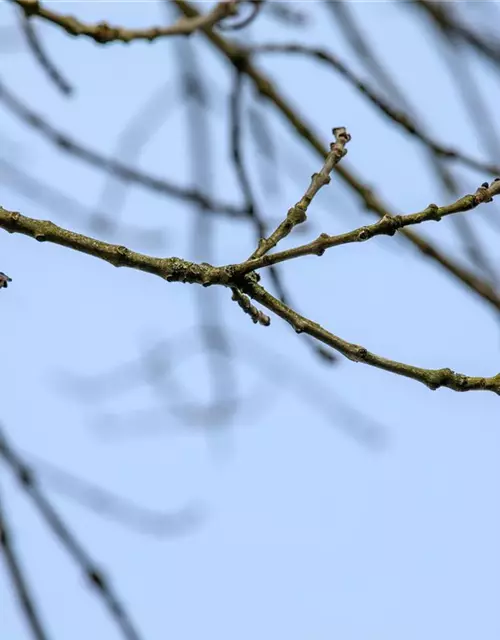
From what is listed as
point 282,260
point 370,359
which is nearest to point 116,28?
point 282,260

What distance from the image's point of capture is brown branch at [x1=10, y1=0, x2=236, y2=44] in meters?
1.77

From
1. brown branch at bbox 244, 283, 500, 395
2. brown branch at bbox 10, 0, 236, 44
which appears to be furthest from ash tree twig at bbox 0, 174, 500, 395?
brown branch at bbox 10, 0, 236, 44

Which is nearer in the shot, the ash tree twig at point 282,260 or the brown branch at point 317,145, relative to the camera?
the ash tree twig at point 282,260

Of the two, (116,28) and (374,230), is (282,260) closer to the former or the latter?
(374,230)

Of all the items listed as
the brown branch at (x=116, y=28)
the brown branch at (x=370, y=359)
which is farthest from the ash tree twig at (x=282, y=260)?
the brown branch at (x=116, y=28)

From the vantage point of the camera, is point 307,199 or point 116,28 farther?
point 116,28

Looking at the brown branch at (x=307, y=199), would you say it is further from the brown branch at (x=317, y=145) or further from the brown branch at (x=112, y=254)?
the brown branch at (x=317, y=145)

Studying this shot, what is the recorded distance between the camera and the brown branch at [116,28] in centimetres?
177

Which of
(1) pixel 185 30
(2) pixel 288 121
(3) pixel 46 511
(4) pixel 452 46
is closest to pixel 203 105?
(2) pixel 288 121

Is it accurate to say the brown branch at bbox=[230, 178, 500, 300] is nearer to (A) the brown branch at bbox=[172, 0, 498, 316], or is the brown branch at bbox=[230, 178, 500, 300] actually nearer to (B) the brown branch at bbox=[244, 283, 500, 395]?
(B) the brown branch at bbox=[244, 283, 500, 395]

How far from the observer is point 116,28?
→ 5.81 ft

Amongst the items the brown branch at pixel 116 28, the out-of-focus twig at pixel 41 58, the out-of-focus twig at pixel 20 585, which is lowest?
the out-of-focus twig at pixel 20 585

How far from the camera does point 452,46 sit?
284 centimetres

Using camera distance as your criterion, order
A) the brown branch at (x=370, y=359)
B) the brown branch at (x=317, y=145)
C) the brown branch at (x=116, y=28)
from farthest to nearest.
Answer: the brown branch at (x=317, y=145) → the brown branch at (x=116, y=28) → the brown branch at (x=370, y=359)
